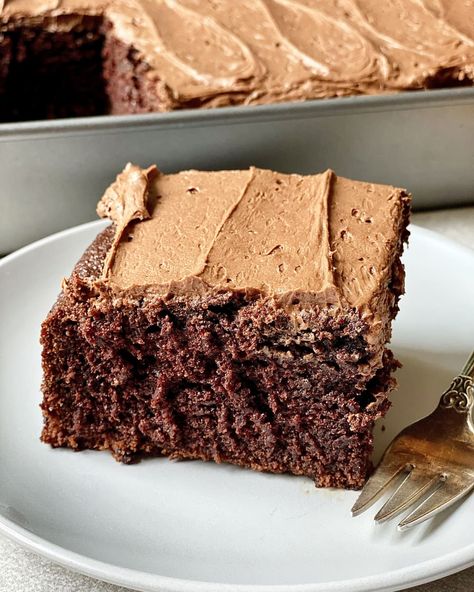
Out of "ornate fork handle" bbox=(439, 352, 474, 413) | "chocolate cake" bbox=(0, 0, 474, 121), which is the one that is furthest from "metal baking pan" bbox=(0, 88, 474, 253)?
"ornate fork handle" bbox=(439, 352, 474, 413)

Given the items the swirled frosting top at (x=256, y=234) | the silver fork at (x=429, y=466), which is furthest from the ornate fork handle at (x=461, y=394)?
the swirled frosting top at (x=256, y=234)

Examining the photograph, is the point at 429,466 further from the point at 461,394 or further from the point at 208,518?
the point at 208,518

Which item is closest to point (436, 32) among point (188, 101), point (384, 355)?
point (188, 101)

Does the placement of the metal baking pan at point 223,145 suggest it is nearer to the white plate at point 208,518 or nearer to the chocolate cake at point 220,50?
the chocolate cake at point 220,50

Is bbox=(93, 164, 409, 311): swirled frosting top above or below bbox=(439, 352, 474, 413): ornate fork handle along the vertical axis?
above

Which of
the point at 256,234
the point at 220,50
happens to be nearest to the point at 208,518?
the point at 256,234

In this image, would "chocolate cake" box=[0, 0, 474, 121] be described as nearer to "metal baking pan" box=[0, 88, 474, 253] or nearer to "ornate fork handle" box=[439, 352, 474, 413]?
"metal baking pan" box=[0, 88, 474, 253]
